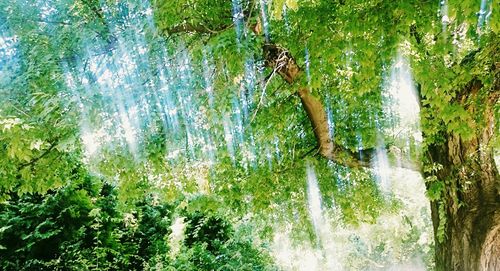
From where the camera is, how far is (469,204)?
464 cm

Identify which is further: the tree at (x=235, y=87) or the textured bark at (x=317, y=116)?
the textured bark at (x=317, y=116)

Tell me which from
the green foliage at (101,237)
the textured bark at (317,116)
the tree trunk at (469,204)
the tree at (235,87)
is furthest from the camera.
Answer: the green foliage at (101,237)

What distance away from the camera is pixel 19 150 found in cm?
358

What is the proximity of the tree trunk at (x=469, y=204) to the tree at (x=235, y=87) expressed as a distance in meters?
0.01

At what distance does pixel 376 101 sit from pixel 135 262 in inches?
250

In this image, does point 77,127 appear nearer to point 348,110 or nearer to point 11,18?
point 11,18

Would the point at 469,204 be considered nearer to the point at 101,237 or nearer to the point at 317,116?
the point at 317,116

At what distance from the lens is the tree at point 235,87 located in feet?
12.2

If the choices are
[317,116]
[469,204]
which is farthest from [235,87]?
[469,204]

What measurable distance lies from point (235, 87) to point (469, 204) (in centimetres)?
283

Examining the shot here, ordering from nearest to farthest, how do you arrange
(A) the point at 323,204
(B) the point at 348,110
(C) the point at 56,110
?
(C) the point at 56,110, (B) the point at 348,110, (A) the point at 323,204

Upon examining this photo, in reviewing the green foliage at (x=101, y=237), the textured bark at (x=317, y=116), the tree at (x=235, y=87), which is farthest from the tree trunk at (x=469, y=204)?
the green foliage at (x=101, y=237)

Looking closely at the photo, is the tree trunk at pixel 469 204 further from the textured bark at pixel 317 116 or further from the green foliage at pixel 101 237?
the green foliage at pixel 101 237

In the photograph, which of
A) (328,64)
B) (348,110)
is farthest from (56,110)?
(348,110)
